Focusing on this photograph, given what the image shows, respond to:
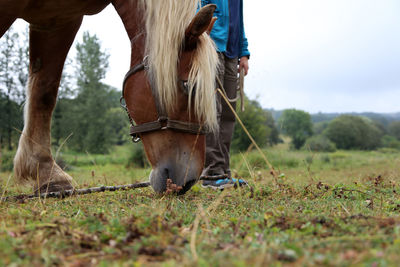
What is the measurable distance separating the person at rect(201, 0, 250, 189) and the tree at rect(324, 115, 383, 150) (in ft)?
97.1

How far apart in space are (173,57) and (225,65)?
1.53 metres

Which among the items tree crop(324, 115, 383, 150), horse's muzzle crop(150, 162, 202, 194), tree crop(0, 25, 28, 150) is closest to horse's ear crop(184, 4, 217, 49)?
horse's muzzle crop(150, 162, 202, 194)

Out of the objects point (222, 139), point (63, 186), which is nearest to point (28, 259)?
point (63, 186)

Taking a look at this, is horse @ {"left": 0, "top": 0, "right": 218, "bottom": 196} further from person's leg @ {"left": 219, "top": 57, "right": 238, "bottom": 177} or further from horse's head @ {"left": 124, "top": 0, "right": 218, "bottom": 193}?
person's leg @ {"left": 219, "top": 57, "right": 238, "bottom": 177}

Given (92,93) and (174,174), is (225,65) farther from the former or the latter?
(92,93)

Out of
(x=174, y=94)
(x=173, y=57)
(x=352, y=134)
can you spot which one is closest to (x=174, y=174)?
(x=174, y=94)

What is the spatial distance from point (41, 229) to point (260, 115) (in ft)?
59.9

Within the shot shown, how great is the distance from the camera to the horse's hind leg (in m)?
3.01

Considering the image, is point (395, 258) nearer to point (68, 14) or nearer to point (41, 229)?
point (41, 229)

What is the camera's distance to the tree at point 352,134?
31.7m

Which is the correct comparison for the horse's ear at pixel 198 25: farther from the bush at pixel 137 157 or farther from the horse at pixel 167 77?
the bush at pixel 137 157

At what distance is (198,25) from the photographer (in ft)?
7.52

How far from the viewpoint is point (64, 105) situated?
2217 centimetres

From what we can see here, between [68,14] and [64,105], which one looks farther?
[64,105]
